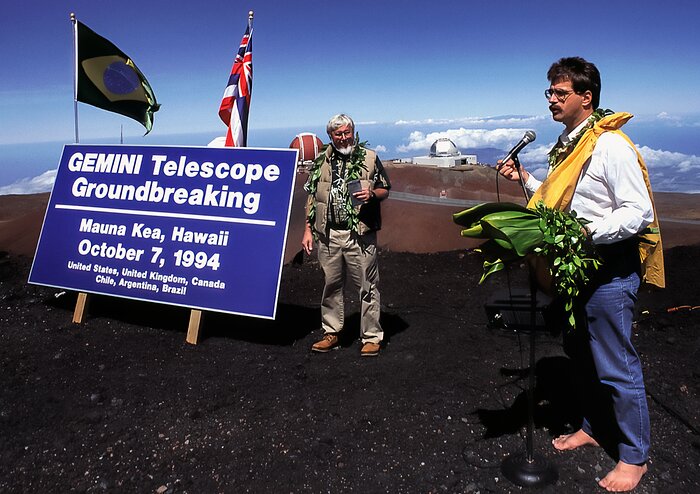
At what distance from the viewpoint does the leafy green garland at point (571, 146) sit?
9.04 ft

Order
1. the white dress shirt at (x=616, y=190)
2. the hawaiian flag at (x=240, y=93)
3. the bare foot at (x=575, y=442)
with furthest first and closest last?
the hawaiian flag at (x=240, y=93), the bare foot at (x=575, y=442), the white dress shirt at (x=616, y=190)

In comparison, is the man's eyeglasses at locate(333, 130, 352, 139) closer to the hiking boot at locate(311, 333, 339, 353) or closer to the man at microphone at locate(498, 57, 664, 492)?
the man at microphone at locate(498, 57, 664, 492)

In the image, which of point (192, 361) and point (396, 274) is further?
point (396, 274)

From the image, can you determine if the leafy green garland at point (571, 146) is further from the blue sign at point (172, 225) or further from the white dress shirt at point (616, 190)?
the blue sign at point (172, 225)

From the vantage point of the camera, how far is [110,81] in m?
6.87

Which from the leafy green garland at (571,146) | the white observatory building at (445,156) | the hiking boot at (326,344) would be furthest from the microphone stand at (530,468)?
the white observatory building at (445,156)

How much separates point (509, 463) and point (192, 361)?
2.95 meters

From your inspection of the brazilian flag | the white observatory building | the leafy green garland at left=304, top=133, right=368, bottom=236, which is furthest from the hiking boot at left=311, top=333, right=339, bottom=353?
the white observatory building

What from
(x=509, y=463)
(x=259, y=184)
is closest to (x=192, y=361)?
(x=259, y=184)

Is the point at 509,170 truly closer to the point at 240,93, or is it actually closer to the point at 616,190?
the point at 616,190

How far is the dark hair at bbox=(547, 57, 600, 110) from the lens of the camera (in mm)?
2711

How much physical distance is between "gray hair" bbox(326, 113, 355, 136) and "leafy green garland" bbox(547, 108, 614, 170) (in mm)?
1834

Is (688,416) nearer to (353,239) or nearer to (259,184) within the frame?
(353,239)

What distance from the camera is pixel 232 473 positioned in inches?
131
